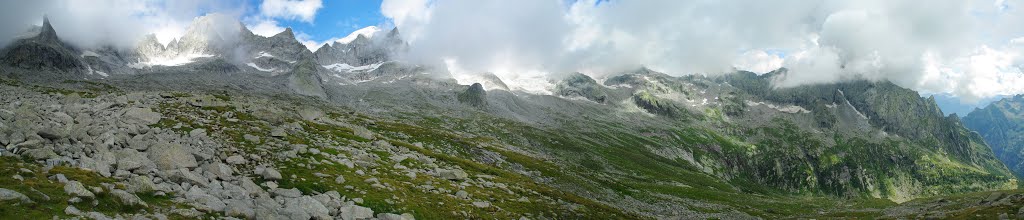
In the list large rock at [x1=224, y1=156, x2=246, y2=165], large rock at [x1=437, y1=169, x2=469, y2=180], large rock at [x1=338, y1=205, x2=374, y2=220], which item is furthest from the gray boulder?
large rock at [x1=437, y1=169, x2=469, y2=180]

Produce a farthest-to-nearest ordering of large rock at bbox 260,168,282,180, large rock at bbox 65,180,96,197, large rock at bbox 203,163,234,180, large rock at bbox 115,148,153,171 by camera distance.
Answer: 1. large rock at bbox 260,168,282,180
2. large rock at bbox 203,163,234,180
3. large rock at bbox 115,148,153,171
4. large rock at bbox 65,180,96,197

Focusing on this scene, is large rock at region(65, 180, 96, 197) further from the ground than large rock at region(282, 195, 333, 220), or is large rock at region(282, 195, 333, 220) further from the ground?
large rock at region(65, 180, 96, 197)

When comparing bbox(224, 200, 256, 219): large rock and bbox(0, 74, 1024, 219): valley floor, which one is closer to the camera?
bbox(0, 74, 1024, 219): valley floor

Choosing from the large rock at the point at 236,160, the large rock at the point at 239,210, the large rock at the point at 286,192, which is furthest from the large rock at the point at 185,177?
the large rock at the point at 236,160

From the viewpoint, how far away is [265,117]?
60.2m

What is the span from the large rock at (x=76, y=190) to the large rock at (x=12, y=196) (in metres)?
1.32

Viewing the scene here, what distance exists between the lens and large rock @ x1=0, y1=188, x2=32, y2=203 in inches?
644

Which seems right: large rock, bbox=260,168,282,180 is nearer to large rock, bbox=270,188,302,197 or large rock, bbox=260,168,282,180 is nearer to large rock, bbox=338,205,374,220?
large rock, bbox=270,188,302,197

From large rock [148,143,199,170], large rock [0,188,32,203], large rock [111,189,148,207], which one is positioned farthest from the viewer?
large rock [148,143,199,170]

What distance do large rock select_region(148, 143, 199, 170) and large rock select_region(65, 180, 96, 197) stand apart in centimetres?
690

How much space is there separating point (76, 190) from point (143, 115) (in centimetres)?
3019

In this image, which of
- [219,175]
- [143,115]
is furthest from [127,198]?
[143,115]

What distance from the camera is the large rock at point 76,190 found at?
715 inches

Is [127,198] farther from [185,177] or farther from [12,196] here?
[185,177]
